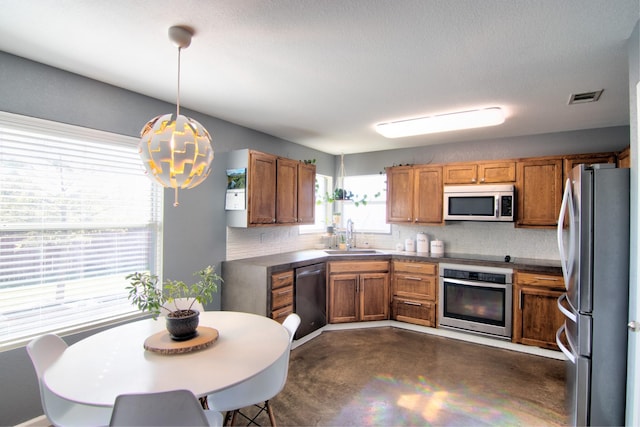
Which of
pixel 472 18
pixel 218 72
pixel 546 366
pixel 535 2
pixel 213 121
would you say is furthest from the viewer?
pixel 213 121

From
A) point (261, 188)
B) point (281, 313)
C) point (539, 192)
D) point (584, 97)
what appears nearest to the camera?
point (584, 97)

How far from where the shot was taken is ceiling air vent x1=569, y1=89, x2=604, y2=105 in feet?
8.97

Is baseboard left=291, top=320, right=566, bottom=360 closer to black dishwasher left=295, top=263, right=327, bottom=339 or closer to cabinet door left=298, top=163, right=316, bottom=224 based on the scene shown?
black dishwasher left=295, top=263, right=327, bottom=339

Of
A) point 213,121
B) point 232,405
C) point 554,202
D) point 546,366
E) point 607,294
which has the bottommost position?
point 546,366

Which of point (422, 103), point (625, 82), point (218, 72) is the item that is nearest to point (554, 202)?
point (625, 82)

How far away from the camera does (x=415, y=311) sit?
425 centimetres

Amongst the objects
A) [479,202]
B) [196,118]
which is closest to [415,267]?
[479,202]

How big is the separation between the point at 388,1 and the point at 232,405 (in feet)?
7.35

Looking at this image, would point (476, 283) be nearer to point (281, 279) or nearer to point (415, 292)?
point (415, 292)

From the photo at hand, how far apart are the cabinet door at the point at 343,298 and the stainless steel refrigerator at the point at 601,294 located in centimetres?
253

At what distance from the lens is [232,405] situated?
1.82 metres

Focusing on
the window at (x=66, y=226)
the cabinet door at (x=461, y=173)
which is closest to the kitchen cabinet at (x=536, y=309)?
the cabinet door at (x=461, y=173)

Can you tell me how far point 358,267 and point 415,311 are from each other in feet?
2.98

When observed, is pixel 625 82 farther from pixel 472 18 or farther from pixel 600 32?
pixel 472 18
